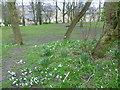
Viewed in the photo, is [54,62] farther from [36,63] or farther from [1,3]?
[1,3]

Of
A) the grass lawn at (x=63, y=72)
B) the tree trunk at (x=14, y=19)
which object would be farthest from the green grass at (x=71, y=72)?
the tree trunk at (x=14, y=19)

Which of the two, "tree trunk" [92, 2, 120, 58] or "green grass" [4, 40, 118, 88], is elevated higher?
"tree trunk" [92, 2, 120, 58]

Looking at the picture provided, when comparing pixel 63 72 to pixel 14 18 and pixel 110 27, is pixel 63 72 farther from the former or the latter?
pixel 14 18

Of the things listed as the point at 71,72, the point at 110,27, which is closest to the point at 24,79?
the point at 71,72

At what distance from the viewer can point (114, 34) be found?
12.3 feet

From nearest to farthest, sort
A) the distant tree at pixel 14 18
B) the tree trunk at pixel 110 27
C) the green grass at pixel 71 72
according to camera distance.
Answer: the green grass at pixel 71 72 → the tree trunk at pixel 110 27 → the distant tree at pixel 14 18

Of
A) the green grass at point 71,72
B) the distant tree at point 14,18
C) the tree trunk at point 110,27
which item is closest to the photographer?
the green grass at point 71,72

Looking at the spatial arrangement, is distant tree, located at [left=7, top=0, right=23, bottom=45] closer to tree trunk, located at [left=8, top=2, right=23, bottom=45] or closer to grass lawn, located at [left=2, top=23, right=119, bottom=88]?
tree trunk, located at [left=8, top=2, right=23, bottom=45]

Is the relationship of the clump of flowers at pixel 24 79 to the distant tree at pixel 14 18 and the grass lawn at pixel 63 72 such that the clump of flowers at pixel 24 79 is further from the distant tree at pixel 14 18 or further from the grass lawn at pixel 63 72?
the distant tree at pixel 14 18

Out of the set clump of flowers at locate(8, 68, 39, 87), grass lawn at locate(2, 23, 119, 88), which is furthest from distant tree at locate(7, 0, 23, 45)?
clump of flowers at locate(8, 68, 39, 87)

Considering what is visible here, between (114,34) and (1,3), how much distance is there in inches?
905

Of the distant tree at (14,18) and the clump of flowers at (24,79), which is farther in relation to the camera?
the distant tree at (14,18)

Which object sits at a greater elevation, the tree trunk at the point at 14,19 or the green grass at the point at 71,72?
the tree trunk at the point at 14,19

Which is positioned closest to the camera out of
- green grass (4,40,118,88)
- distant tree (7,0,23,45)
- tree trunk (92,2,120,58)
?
green grass (4,40,118,88)
